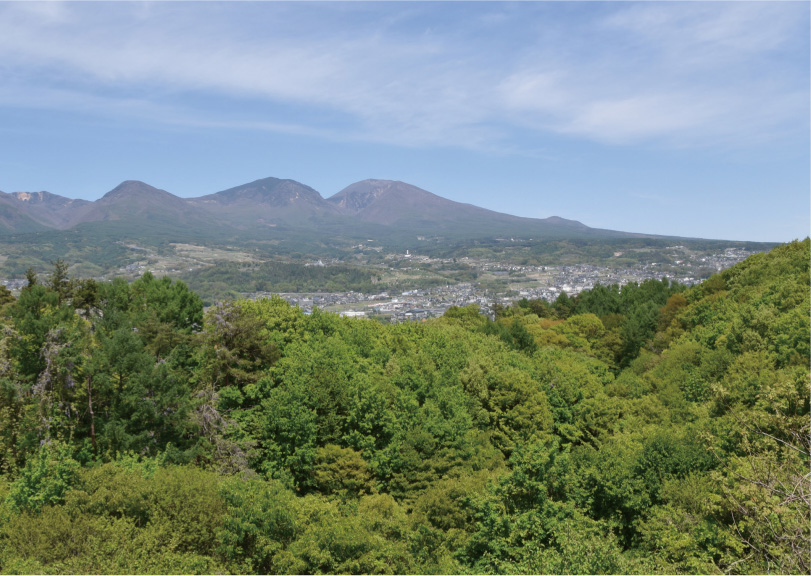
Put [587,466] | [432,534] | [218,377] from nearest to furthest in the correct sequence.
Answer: [432,534], [587,466], [218,377]

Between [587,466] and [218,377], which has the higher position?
[218,377]

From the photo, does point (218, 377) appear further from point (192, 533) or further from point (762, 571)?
point (762, 571)

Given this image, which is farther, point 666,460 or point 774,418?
point 666,460

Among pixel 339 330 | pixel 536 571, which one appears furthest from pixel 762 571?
pixel 339 330

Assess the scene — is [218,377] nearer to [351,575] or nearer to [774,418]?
[351,575]

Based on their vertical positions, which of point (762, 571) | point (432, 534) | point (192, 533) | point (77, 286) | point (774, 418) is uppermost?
point (77, 286)

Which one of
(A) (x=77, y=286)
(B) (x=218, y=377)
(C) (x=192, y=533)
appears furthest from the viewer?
(A) (x=77, y=286)
